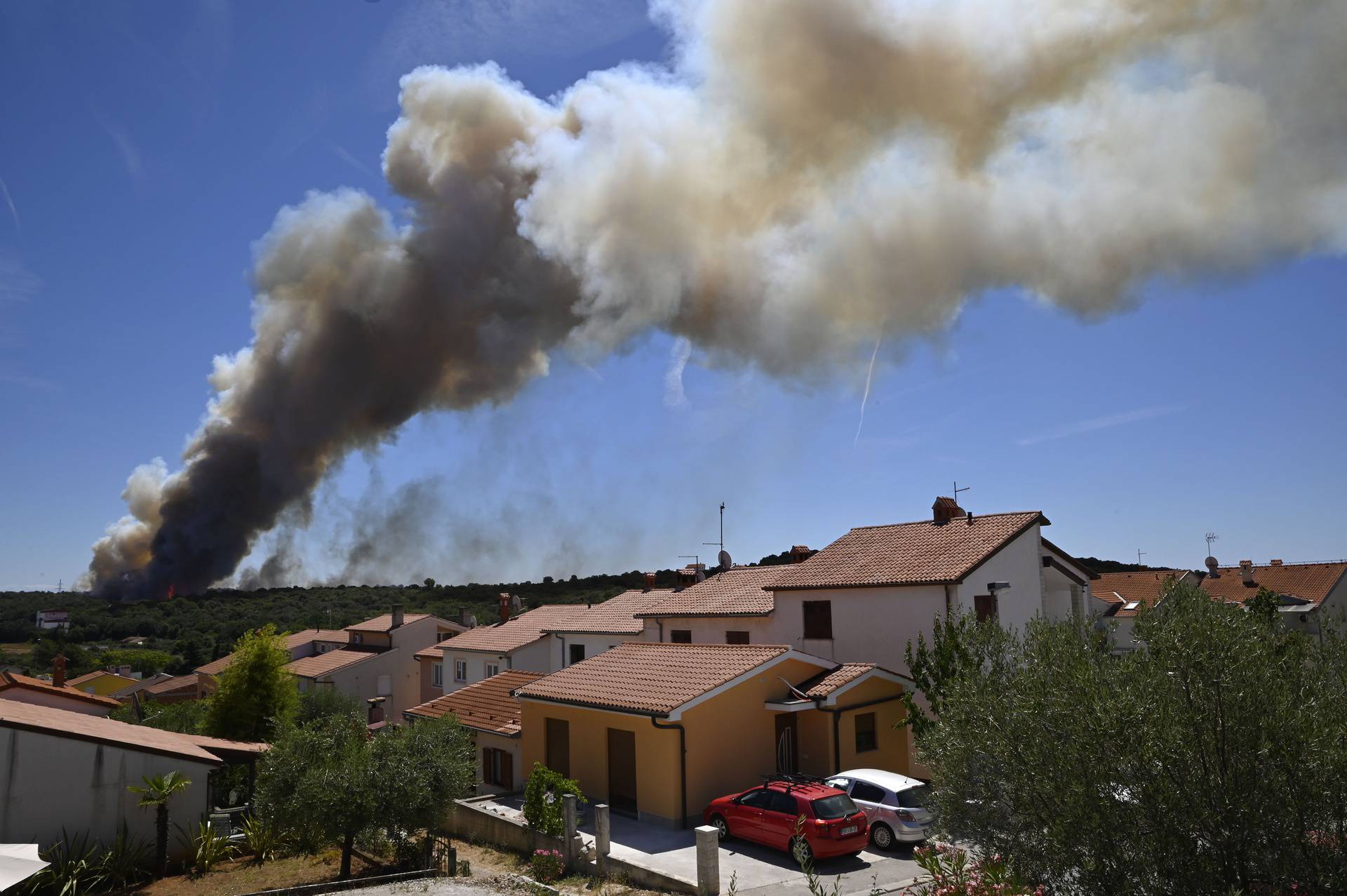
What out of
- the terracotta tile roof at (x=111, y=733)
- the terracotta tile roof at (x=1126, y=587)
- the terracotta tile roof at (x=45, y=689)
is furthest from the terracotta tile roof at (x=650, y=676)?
the terracotta tile roof at (x=1126, y=587)

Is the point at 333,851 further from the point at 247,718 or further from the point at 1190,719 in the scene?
the point at 1190,719

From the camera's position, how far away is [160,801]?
16750mm

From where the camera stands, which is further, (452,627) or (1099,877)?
(452,627)

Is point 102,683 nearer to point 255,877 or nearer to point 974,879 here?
point 255,877

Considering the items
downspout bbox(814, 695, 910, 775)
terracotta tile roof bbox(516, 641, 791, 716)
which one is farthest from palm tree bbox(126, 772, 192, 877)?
downspout bbox(814, 695, 910, 775)

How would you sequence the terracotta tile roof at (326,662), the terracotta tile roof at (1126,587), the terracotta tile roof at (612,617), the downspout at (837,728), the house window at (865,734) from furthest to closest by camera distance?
the terracotta tile roof at (1126,587)
the terracotta tile roof at (326,662)
the terracotta tile roof at (612,617)
the house window at (865,734)
the downspout at (837,728)

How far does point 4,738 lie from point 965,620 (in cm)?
1717

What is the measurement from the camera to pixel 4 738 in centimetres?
1556

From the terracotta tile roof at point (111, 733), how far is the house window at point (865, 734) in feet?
47.1

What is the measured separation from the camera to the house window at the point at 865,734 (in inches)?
824

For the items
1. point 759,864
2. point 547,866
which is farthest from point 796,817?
point 547,866

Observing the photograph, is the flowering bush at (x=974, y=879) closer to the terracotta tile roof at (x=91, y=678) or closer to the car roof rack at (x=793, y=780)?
the car roof rack at (x=793, y=780)

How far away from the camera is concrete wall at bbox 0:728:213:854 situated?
15.5 meters

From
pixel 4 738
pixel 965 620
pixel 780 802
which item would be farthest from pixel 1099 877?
pixel 4 738
